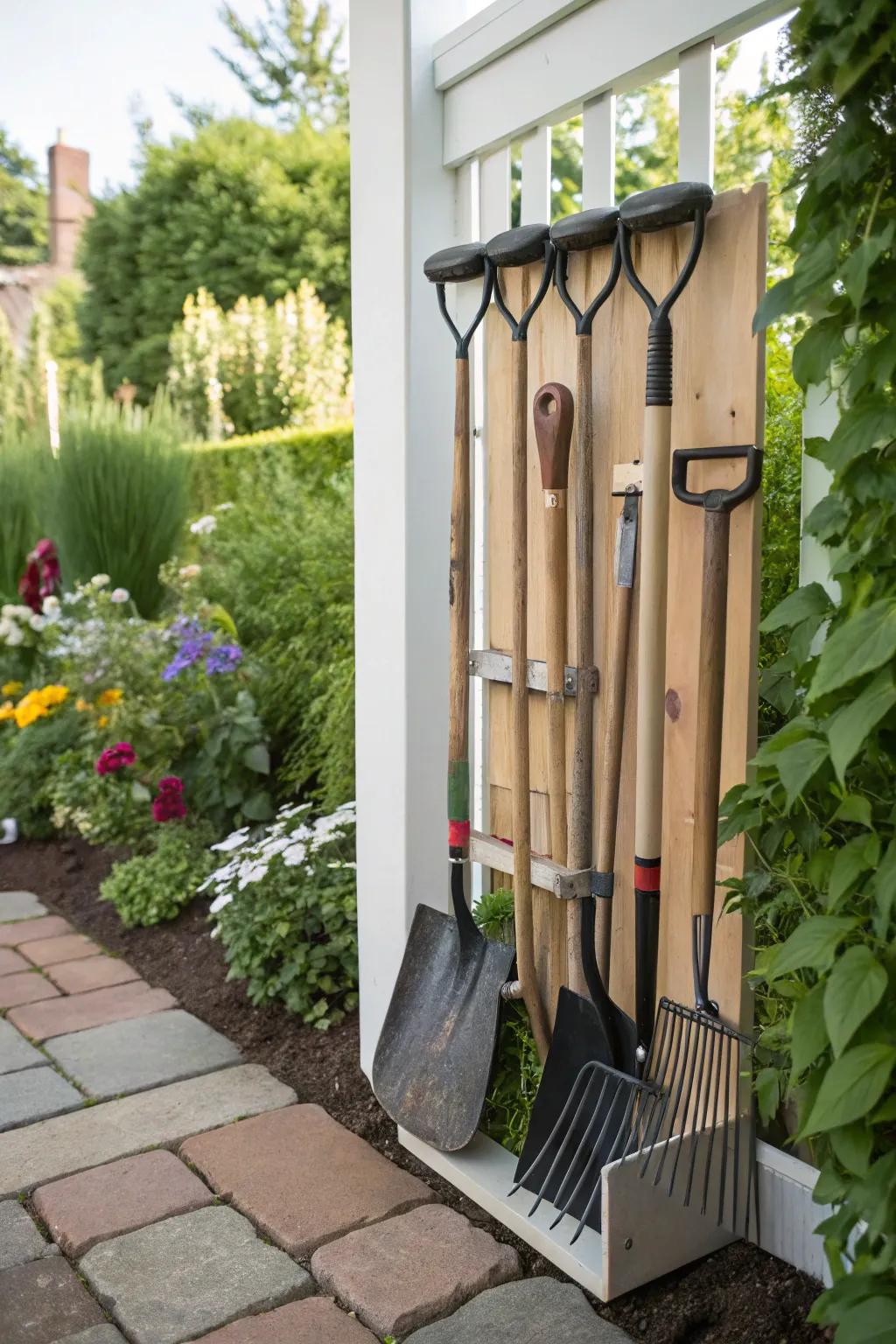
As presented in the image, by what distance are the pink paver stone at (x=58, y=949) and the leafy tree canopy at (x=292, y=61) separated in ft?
54.4

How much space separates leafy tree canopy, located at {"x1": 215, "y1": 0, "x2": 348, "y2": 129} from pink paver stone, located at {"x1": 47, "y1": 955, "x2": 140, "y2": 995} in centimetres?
1675

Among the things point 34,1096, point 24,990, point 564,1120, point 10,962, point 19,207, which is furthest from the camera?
point 19,207

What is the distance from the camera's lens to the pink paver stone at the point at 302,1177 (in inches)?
73.9

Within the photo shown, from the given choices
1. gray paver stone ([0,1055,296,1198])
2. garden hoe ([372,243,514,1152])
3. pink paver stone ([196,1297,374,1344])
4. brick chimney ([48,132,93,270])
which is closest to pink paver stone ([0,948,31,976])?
gray paver stone ([0,1055,296,1198])

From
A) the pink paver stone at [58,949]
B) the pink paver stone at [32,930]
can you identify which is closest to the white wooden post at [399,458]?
the pink paver stone at [58,949]

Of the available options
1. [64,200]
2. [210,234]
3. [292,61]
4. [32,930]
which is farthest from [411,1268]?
[64,200]

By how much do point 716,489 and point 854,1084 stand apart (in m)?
0.88

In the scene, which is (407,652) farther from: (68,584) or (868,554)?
(68,584)

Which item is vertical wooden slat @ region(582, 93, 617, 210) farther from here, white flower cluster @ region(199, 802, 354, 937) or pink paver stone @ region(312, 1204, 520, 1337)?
pink paver stone @ region(312, 1204, 520, 1337)

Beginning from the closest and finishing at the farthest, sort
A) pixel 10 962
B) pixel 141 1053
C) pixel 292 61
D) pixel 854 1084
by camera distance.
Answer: pixel 854 1084 → pixel 141 1053 → pixel 10 962 → pixel 292 61

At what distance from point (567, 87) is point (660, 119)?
8.86 metres

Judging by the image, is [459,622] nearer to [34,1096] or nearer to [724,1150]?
[724,1150]

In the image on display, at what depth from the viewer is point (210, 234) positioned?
1442 centimetres

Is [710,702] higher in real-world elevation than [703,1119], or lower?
higher
